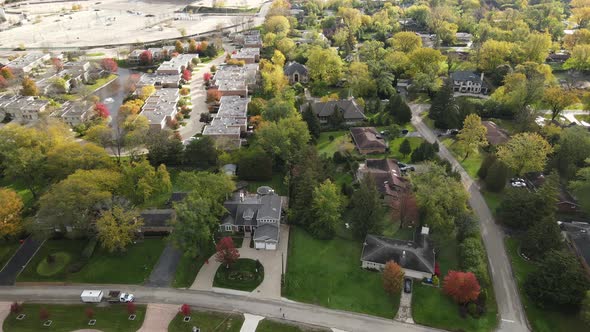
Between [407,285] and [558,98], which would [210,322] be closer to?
[407,285]

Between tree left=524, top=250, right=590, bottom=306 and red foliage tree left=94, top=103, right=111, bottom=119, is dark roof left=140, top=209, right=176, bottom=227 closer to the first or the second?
red foliage tree left=94, top=103, right=111, bottom=119

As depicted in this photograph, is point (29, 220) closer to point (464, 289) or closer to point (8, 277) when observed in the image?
point (8, 277)

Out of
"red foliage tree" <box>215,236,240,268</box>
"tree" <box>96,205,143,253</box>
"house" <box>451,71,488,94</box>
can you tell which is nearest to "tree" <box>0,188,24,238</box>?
"tree" <box>96,205,143,253</box>

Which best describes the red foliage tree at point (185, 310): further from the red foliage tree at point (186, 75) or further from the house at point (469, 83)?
the house at point (469, 83)

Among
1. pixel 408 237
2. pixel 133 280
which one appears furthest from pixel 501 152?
pixel 133 280

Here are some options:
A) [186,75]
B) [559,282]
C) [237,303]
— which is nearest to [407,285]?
[559,282]
